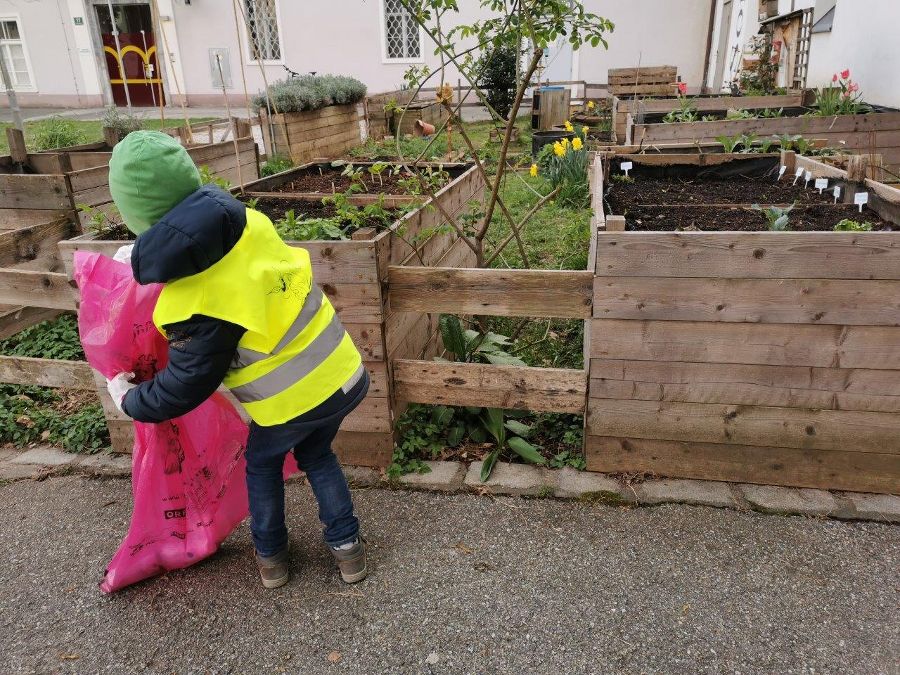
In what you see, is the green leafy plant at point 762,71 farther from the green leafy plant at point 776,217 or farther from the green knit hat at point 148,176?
the green knit hat at point 148,176

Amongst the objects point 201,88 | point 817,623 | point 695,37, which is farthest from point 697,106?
point 201,88

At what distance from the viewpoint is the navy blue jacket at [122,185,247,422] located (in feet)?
6.07

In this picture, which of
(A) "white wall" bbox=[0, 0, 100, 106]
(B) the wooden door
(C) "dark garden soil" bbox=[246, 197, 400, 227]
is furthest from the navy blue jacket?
(A) "white wall" bbox=[0, 0, 100, 106]

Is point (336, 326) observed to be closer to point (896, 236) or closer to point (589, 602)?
point (589, 602)

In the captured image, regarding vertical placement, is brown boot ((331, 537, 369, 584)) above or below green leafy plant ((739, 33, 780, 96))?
below

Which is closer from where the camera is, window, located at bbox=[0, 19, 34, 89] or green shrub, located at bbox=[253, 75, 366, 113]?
green shrub, located at bbox=[253, 75, 366, 113]

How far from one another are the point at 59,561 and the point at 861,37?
29.0 feet

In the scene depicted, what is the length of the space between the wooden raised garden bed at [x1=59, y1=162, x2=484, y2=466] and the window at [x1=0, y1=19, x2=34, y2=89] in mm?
23070

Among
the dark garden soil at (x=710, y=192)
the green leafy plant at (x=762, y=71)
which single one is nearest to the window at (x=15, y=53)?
the green leafy plant at (x=762, y=71)

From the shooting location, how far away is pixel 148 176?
188 centimetres

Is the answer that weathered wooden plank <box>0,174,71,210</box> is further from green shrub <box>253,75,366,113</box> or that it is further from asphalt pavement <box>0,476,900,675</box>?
green shrub <box>253,75,366,113</box>

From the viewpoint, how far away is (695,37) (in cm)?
1797

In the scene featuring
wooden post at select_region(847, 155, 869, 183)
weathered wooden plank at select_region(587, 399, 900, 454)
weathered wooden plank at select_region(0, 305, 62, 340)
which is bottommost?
weathered wooden plank at select_region(587, 399, 900, 454)

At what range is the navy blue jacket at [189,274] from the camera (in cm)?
185
